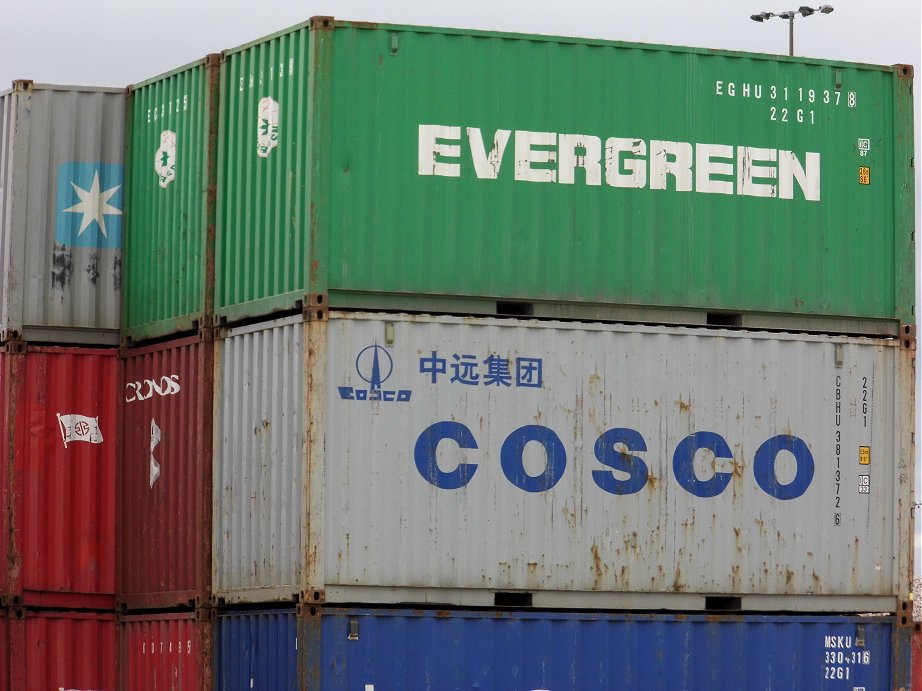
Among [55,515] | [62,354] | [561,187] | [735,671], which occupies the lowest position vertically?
[735,671]

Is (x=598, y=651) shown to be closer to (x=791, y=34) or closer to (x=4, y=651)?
→ (x=4, y=651)

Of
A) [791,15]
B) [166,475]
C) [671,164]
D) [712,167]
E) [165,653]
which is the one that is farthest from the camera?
[791,15]

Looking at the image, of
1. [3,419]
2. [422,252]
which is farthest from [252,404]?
[3,419]

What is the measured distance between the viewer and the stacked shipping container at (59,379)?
21.8 m

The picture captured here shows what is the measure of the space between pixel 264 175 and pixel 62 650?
605cm

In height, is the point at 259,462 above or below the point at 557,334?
below

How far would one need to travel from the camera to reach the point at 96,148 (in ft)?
74.3

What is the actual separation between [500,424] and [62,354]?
5819 mm

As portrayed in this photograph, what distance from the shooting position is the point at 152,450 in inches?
850

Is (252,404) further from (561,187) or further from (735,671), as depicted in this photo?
(735,671)

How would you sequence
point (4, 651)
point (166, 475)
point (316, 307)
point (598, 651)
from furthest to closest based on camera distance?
point (4, 651), point (166, 475), point (598, 651), point (316, 307)

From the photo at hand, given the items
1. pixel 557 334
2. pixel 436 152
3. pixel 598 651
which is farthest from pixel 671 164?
pixel 598 651

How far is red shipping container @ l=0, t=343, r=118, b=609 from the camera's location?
2186cm

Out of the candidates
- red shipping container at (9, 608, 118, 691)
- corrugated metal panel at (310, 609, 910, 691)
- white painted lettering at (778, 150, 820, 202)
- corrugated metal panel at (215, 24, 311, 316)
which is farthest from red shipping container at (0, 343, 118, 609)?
white painted lettering at (778, 150, 820, 202)
